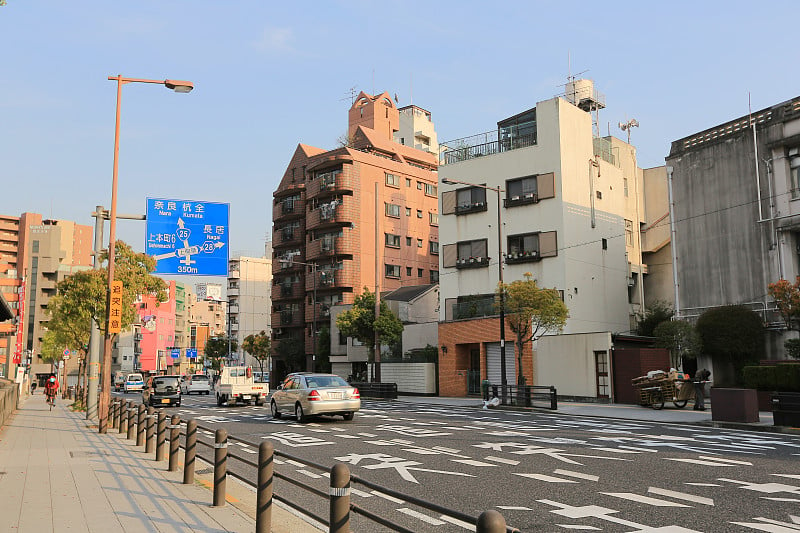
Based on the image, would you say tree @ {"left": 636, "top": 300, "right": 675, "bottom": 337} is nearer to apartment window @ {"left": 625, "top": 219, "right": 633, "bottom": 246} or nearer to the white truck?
apartment window @ {"left": 625, "top": 219, "right": 633, "bottom": 246}

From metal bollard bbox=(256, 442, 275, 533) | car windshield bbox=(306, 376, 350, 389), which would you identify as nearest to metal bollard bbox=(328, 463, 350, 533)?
metal bollard bbox=(256, 442, 275, 533)

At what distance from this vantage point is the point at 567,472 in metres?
11.1

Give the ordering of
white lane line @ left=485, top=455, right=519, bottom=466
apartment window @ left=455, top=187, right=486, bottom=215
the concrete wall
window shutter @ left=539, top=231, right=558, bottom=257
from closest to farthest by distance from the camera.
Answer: white lane line @ left=485, top=455, right=519, bottom=466, the concrete wall, window shutter @ left=539, top=231, right=558, bottom=257, apartment window @ left=455, top=187, right=486, bottom=215

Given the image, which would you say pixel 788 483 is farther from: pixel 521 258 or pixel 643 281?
pixel 643 281

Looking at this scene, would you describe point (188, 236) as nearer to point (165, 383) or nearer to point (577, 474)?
point (577, 474)

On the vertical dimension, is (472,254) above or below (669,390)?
above

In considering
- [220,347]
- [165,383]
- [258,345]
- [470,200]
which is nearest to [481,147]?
[470,200]

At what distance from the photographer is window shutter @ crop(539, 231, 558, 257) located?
40656 millimetres

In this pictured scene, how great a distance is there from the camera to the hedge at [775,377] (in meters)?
23.8

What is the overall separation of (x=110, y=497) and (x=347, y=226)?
5446 centimetres

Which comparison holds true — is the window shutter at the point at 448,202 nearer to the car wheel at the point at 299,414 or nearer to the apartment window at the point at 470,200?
the apartment window at the point at 470,200

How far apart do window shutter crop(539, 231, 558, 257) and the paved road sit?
21378mm

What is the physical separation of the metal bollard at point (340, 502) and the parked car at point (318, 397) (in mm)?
16021

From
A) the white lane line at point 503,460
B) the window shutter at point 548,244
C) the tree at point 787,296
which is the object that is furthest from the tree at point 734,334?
the white lane line at point 503,460
